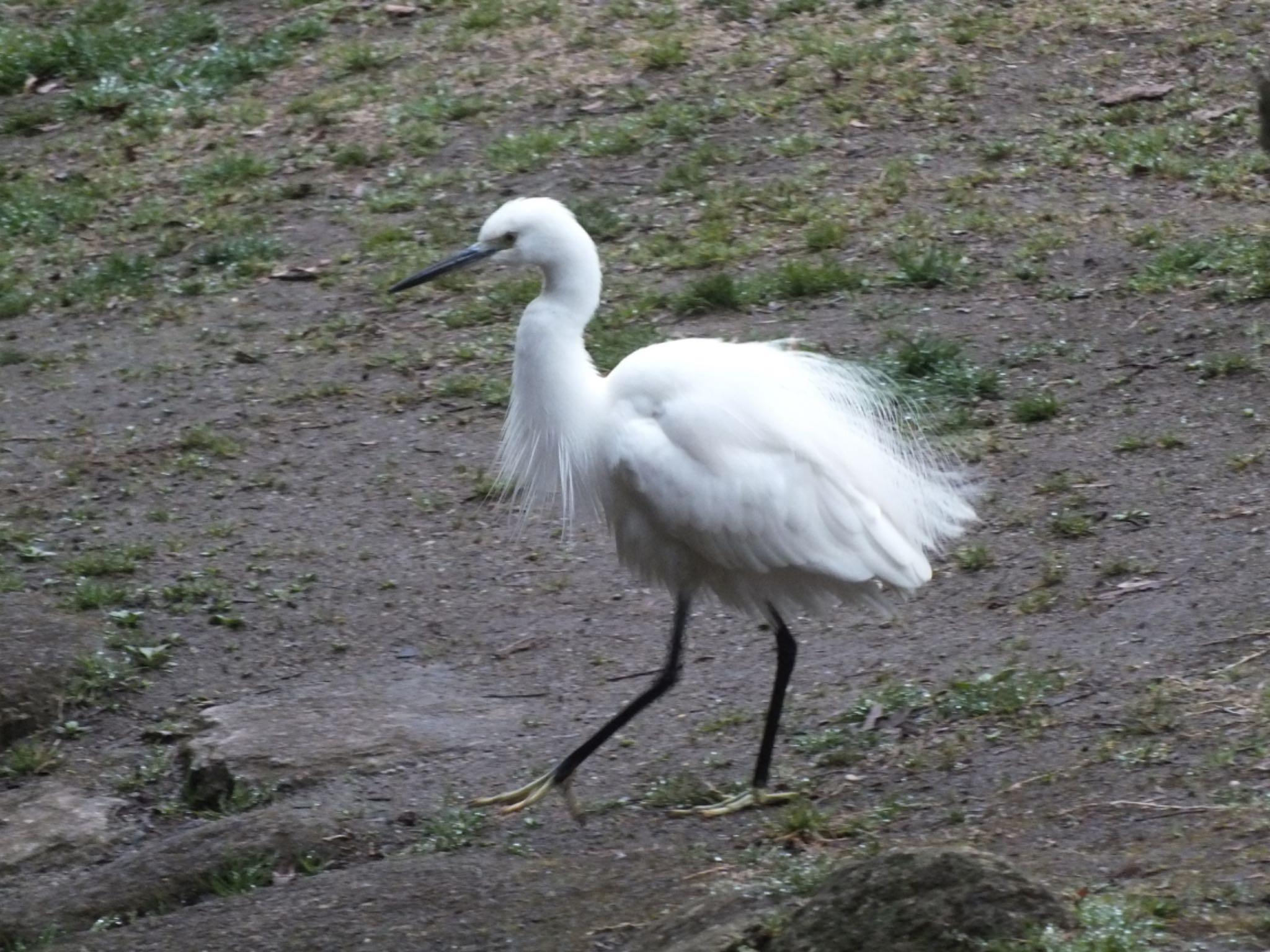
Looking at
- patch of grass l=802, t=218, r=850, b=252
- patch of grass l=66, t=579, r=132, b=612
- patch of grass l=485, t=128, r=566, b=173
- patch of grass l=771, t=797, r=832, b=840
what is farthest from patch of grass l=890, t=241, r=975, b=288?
patch of grass l=771, t=797, r=832, b=840

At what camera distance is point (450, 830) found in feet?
15.6

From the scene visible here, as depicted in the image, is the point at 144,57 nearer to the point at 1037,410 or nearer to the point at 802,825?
the point at 1037,410

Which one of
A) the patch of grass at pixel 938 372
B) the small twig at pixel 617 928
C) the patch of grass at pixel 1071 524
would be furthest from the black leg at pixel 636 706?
the patch of grass at pixel 938 372

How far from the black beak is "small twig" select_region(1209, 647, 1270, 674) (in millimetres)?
2274

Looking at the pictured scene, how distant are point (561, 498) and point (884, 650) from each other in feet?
3.70

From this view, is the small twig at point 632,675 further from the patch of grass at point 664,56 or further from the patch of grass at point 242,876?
the patch of grass at point 664,56

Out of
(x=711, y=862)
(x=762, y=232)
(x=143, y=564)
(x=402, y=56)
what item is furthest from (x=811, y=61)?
(x=711, y=862)

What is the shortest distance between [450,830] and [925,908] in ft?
6.31

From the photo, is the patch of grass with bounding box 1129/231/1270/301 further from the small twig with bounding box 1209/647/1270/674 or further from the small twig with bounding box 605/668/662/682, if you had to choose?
the small twig with bounding box 605/668/662/682

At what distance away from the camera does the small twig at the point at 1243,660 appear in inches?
185

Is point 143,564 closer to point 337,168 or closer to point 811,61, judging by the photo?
point 337,168

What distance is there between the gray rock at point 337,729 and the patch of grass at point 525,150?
422 centimetres

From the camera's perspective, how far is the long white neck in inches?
194

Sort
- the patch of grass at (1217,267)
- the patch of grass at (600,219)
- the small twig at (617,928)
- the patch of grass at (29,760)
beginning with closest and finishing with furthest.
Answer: the small twig at (617,928) → the patch of grass at (29,760) → the patch of grass at (1217,267) → the patch of grass at (600,219)
